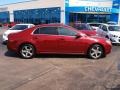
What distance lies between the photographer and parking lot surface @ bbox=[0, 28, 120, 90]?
7.09 m

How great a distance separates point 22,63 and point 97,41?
11.5 ft

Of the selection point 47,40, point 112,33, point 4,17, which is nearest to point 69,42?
point 47,40

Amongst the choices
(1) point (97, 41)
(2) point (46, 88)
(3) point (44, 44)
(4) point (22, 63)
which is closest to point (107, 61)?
(1) point (97, 41)

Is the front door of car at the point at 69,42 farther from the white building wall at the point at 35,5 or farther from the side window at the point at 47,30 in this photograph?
the white building wall at the point at 35,5

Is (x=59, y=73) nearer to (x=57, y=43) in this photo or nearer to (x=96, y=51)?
(x=57, y=43)

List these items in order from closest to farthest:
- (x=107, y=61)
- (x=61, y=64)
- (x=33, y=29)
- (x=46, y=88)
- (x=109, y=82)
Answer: (x=46, y=88), (x=109, y=82), (x=61, y=64), (x=107, y=61), (x=33, y=29)

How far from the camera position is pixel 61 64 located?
1005 centimetres

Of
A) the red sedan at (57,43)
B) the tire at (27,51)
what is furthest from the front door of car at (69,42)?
the tire at (27,51)

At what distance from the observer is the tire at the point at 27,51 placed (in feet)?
37.1

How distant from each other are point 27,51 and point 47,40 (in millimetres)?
1011

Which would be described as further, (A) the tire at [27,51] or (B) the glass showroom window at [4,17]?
(B) the glass showroom window at [4,17]

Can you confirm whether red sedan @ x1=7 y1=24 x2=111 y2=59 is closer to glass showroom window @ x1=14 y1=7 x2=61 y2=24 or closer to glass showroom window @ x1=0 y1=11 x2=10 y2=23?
glass showroom window @ x1=14 y1=7 x2=61 y2=24

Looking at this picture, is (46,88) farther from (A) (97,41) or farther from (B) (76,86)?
(A) (97,41)

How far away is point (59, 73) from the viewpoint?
851 cm
